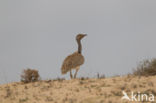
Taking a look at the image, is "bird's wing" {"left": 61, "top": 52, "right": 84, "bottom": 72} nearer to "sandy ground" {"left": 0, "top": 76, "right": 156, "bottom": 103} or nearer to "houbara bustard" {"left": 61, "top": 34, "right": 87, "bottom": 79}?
"houbara bustard" {"left": 61, "top": 34, "right": 87, "bottom": 79}

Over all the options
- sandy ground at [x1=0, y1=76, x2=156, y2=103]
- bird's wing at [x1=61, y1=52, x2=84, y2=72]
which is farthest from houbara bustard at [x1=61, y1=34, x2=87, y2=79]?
sandy ground at [x1=0, y1=76, x2=156, y2=103]

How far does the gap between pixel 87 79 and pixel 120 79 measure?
1.29 m

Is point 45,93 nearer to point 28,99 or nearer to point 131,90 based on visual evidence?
point 28,99

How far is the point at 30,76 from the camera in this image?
13445 millimetres

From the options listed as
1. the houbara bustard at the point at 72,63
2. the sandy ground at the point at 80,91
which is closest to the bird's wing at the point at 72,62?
the houbara bustard at the point at 72,63

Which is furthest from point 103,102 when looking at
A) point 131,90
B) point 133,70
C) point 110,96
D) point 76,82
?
point 133,70

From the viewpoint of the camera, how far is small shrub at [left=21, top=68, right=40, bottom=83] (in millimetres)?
13344

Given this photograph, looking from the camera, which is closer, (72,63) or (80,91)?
(80,91)

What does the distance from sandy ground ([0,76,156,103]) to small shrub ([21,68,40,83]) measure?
1.57 m

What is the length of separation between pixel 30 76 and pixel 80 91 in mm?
4224

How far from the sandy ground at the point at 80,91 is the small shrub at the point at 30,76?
157cm

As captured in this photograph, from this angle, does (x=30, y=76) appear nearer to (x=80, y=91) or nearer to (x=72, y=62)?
(x=72, y=62)

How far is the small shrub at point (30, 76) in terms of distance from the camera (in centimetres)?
1334

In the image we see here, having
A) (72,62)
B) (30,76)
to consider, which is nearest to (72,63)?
(72,62)
